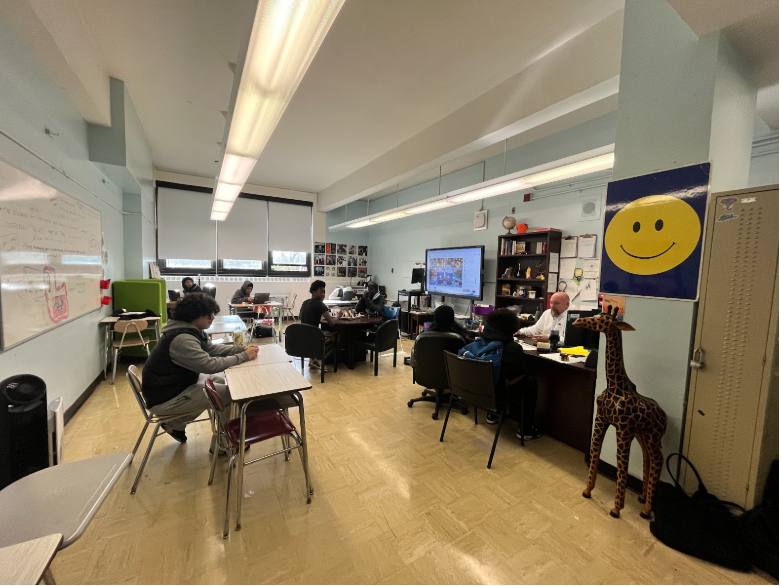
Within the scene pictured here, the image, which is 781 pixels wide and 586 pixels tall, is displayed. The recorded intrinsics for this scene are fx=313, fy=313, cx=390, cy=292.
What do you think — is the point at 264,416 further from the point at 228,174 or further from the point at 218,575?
the point at 228,174

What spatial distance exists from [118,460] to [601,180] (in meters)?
5.38

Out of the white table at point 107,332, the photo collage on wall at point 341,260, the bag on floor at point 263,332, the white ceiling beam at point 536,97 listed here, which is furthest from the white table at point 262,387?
the photo collage on wall at point 341,260

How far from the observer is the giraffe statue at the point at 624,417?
1.83 metres

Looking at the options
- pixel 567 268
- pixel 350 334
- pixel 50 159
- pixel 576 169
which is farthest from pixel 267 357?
pixel 567 268

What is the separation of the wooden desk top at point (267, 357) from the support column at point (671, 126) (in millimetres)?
2449

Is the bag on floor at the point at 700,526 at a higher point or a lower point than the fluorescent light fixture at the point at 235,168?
lower

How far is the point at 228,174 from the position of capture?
3689 mm

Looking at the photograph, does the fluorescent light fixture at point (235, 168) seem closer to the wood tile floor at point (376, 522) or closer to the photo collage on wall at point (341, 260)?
the wood tile floor at point (376, 522)

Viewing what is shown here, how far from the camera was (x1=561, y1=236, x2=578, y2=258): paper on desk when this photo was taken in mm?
4477

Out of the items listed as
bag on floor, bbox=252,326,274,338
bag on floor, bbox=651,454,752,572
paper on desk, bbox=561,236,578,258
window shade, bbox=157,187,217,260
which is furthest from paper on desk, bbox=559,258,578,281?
window shade, bbox=157,187,217,260

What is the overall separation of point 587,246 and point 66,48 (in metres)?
5.63

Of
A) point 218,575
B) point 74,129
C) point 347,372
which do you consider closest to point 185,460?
point 218,575

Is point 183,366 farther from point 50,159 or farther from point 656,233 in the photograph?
point 656,233

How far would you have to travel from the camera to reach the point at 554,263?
461cm
